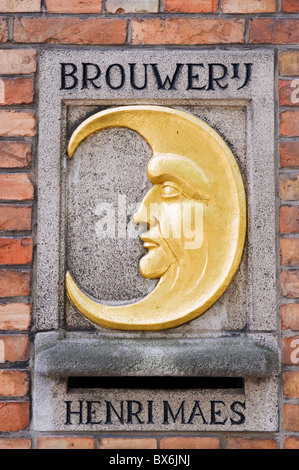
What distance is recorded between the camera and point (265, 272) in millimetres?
1712

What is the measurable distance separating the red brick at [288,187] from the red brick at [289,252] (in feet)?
0.51

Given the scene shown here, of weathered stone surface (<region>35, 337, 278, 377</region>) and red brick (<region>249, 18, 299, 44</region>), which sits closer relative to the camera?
weathered stone surface (<region>35, 337, 278, 377</region>)

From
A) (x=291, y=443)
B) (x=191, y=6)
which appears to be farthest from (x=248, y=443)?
(x=191, y=6)

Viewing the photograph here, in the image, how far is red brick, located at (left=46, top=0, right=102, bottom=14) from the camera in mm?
1749

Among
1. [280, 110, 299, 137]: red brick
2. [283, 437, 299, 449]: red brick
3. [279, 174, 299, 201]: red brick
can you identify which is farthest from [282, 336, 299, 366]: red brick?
[280, 110, 299, 137]: red brick

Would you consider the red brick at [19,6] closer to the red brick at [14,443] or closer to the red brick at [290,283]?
the red brick at [290,283]

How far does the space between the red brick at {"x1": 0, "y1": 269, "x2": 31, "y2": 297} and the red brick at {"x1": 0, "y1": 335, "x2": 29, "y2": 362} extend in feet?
0.51

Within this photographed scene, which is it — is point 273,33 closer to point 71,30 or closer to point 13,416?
point 71,30

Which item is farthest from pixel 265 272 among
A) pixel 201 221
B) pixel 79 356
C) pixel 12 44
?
pixel 12 44

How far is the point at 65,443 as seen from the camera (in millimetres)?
1688

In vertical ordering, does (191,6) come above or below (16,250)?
above

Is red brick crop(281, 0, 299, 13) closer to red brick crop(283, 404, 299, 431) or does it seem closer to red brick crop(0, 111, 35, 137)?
red brick crop(0, 111, 35, 137)

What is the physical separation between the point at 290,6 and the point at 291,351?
1.27 m

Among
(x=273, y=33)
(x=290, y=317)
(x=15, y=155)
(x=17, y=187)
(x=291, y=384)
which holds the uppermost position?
(x=273, y=33)
